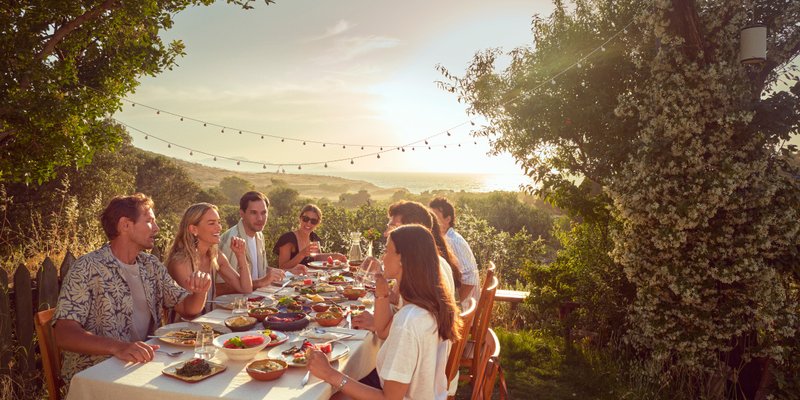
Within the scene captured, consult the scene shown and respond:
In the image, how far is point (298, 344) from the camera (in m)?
2.50

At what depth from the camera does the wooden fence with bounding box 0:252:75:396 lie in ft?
A: 12.4

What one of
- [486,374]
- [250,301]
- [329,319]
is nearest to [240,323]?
[329,319]

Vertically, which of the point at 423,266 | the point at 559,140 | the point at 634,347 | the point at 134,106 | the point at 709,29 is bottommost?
the point at 634,347

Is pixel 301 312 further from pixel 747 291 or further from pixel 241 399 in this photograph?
pixel 747 291

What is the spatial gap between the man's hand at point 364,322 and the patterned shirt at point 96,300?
1.28m

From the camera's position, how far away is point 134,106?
10188 mm

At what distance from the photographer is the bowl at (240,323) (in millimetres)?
2641

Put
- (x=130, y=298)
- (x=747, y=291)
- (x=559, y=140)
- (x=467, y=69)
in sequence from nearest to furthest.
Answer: (x=130, y=298), (x=747, y=291), (x=559, y=140), (x=467, y=69)

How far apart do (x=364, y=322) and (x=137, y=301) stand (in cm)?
138

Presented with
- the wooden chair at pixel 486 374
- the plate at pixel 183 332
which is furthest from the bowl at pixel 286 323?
the wooden chair at pixel 486 374

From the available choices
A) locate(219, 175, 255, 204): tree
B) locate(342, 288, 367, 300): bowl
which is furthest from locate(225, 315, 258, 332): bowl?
locate(219, 175, 255, 204): tree

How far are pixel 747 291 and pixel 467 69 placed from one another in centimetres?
433

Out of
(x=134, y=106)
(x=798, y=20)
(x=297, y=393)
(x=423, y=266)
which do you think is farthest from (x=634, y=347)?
(x=134, y=106)

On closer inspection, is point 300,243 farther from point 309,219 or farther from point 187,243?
point 187,243
